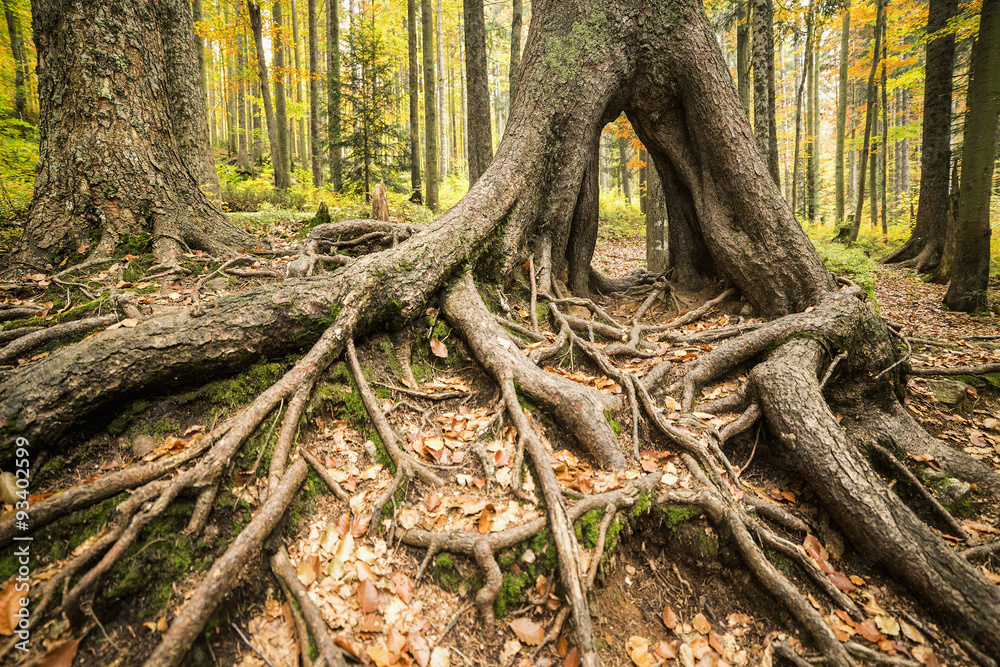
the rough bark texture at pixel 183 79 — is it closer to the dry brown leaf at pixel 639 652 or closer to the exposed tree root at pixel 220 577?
the exposed tree root at pixel 220 577

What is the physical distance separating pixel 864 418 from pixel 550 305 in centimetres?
303

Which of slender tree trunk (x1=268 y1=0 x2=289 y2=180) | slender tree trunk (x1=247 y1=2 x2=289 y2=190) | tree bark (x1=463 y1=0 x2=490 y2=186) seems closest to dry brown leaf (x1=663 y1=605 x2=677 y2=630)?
tree bark (x1=463 y1=0 x2=490 y2=186)

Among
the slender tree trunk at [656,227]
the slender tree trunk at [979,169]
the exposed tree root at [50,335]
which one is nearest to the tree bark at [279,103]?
the slender tree trunk at [656,227]

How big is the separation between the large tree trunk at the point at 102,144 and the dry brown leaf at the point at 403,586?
415cm

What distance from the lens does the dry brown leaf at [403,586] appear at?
2.17 metres

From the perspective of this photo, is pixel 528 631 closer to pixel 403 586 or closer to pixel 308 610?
pixel 403 586

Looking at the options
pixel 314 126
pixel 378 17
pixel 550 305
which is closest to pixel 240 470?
pixel 550 305

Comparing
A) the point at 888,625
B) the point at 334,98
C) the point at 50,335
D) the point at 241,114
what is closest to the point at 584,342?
the point at 888,625

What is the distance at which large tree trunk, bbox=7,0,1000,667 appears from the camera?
2412 mm

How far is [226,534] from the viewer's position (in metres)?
2.16

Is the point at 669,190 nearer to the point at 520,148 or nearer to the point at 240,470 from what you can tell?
the point at 520,148

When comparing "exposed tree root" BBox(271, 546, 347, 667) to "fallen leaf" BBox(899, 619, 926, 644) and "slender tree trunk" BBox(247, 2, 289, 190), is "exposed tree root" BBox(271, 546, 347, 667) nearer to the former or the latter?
"fallen leaf" BBox(899, 619, 926, 644)

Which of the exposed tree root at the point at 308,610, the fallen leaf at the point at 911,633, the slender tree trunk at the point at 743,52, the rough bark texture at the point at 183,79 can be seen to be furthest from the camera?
the slender tree trunk at the point at 743,52

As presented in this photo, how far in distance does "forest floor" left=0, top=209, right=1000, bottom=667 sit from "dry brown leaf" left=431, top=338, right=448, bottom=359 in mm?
193
